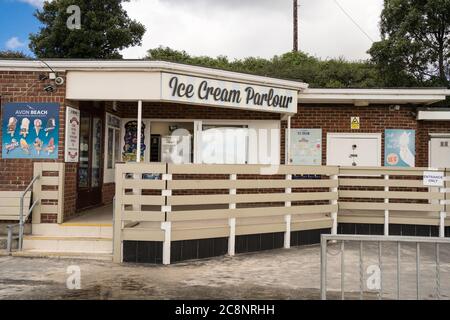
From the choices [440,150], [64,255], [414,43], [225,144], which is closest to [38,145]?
[64,255]

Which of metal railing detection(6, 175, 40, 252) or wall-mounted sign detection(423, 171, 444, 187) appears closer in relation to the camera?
metal railing detection(6, 175, 40, 252)

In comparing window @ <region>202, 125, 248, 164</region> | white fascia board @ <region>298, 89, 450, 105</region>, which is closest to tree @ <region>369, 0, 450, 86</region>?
white fascia board @ <region>298, 89, 450, 105</region>

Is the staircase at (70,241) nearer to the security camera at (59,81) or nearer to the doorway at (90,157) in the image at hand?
the doorway at (90,157)

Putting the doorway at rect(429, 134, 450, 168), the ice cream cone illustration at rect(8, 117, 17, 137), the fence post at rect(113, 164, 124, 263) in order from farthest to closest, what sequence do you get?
the doorway at rect(429, 134, 450, 168) < the ice cream cone illustration at rect(8, 117, 17, 137) < the fence post at rect(113, 164, 124, 263)

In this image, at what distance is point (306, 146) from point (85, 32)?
1998 centimetres

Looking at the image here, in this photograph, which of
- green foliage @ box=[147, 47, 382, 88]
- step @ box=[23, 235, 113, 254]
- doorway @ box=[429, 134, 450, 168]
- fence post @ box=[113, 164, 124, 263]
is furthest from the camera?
green foliage @ box=[147, 47, 382, 88]

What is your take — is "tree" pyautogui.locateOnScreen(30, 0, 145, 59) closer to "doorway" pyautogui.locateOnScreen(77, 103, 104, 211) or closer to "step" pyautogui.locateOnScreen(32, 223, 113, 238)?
"doorway" pyautogui.locateOnScreen(77, 103, 104, 211)

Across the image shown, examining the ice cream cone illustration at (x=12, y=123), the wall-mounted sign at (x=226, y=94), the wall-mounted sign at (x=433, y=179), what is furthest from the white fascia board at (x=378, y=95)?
the ice cream cone illustration at (x=12, y=123)

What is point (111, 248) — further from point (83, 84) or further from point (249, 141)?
point (249, 141)

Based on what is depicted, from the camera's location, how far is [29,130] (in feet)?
26.4

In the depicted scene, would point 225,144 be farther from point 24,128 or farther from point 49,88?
point 24,128

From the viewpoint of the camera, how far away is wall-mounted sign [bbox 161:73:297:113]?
8.12 m

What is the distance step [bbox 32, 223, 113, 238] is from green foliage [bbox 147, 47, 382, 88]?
23835mm

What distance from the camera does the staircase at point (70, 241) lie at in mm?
7096
